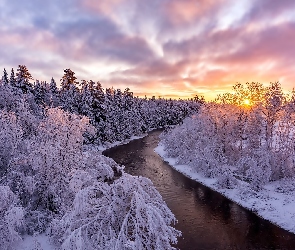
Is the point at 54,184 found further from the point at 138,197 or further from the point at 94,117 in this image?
the point at 94,117

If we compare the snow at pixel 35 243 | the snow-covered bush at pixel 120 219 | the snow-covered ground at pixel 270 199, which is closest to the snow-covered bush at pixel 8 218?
the snow at pixel 35 243

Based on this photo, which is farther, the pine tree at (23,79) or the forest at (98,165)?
the pine tree at (23,79)

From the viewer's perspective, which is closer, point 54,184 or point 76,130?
point 54,184

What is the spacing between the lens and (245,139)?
40875mm

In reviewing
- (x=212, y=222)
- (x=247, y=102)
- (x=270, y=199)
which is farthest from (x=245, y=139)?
(x=212, y=222)

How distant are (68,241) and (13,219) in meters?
6.99

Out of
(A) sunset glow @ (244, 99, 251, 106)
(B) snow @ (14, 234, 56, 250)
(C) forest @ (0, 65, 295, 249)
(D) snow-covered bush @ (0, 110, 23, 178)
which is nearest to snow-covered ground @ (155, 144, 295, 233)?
(C) forest @ (0, 65, 295, 249)

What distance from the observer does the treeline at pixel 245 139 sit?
107ft

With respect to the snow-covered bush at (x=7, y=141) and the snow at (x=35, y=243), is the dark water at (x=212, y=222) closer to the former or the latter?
the snow at (x=35, y=243)

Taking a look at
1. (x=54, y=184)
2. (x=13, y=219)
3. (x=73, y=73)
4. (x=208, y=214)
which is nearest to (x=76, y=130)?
(x=54, y=184)

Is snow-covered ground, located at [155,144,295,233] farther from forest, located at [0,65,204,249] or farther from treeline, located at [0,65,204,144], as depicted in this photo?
treeline, located at [0,65,204,144]

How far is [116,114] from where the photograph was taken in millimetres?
72188

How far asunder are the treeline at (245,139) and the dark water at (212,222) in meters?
3.90

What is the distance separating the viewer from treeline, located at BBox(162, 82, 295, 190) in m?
32.7
